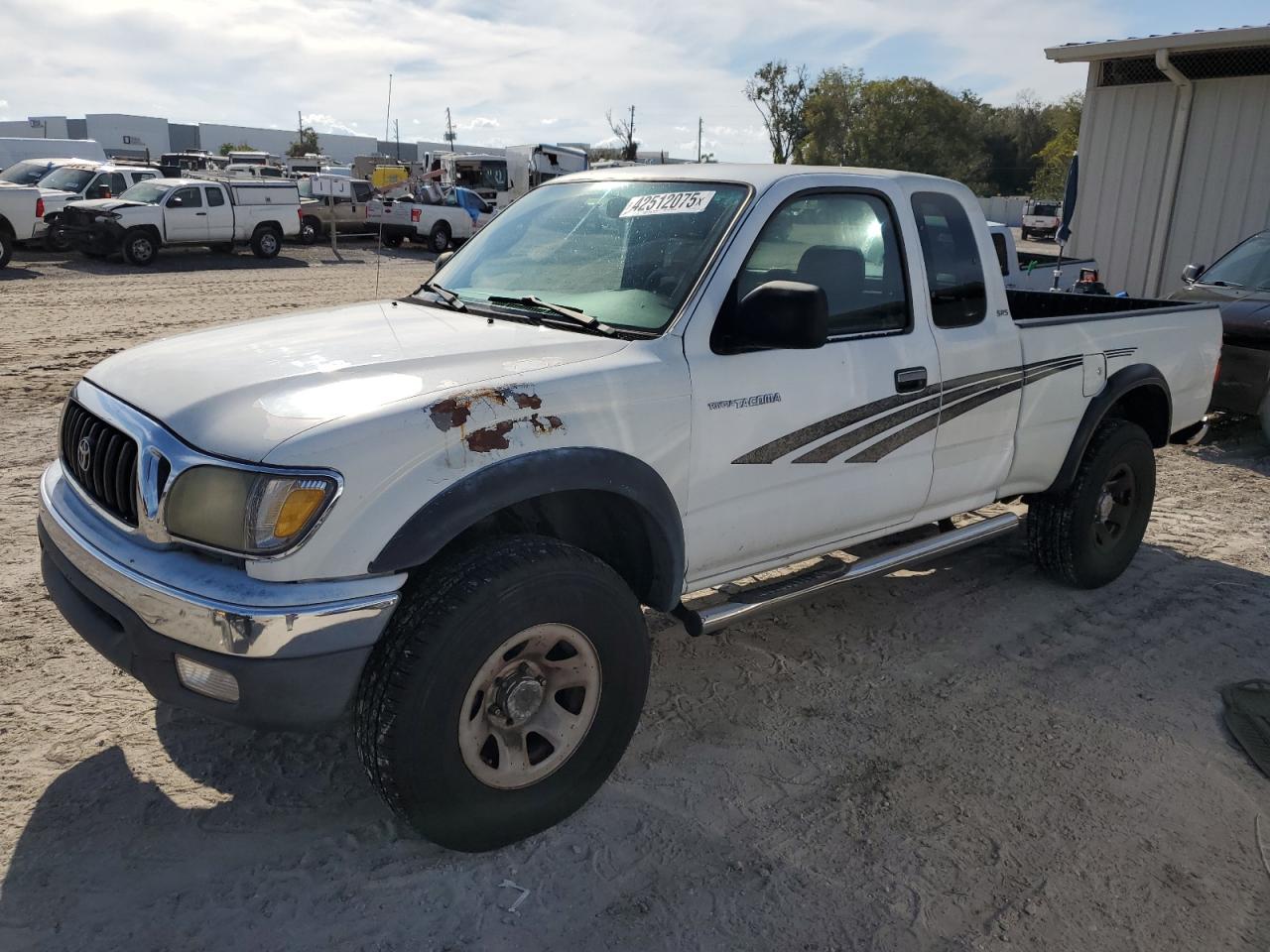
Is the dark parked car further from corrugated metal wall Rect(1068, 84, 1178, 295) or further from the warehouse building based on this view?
corrugated metal wall Rect(1068, 84, 1178, 295)

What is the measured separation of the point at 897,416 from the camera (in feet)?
13.0

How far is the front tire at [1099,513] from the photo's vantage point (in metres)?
5.07

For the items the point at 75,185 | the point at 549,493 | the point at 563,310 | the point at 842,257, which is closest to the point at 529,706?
the point at 549,493

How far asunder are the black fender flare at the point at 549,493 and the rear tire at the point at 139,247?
20.0 metres

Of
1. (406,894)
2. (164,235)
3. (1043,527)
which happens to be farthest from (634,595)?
(164,235)

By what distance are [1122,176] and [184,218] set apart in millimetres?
17543

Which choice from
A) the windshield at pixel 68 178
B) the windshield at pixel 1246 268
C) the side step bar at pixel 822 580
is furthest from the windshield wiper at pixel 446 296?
the windshield at pixel 68 178

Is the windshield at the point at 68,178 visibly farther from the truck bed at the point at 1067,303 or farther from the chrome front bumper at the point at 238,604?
the chrome front bumper at the point at 238,604

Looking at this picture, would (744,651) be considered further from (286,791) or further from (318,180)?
(318,180)

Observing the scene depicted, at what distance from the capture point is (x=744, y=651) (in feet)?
14.6

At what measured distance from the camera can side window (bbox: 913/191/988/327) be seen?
4172 mm

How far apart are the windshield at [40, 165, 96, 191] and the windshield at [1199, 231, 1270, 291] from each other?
70.8 feet

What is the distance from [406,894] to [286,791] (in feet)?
2.23

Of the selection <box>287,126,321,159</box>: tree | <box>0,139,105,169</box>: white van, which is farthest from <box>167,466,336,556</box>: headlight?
<box>287,126,321,159</box>: tree
